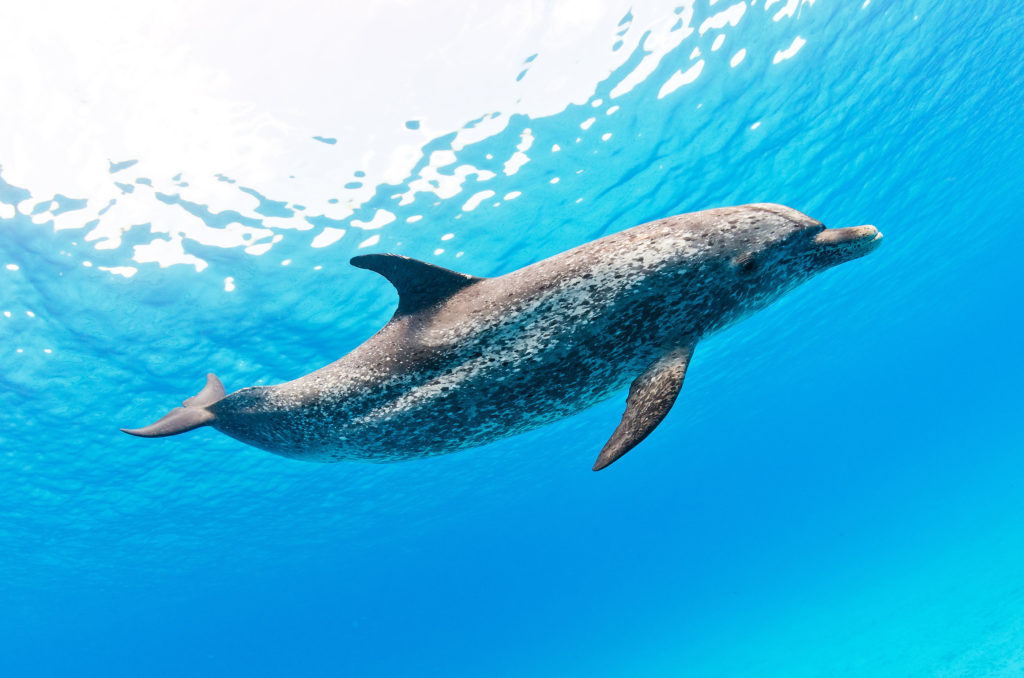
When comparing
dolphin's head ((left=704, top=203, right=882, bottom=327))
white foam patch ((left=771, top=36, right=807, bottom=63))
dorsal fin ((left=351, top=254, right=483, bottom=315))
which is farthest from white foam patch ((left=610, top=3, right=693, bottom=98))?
dorsal fin ((left=351, top=254, right=483, bottom=315))

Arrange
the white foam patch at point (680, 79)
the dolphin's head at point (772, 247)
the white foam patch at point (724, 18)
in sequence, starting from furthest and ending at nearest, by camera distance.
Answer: the white foam patch at point (680, 79) < the white foam patch at point (724, 18) < the dolphin's head at point (772, 247)

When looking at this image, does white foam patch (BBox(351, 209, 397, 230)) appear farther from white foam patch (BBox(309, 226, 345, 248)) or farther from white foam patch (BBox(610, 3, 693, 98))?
white foam patch (BBox(610, 3, 693, 98))

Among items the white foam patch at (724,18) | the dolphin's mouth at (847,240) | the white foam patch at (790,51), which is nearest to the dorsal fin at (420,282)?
the dolphin's mouth at (847,240)

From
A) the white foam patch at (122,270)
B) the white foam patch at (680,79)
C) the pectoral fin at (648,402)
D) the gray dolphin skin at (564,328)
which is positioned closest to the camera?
the pectoral fin at (648,402)

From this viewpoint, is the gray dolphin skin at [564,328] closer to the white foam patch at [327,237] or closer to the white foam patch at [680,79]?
the white foam patch at [327,237]

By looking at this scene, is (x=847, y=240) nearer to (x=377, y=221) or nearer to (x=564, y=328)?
(x=564, y=328)

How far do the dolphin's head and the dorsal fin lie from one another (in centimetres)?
184

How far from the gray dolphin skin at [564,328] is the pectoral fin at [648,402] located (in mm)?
10

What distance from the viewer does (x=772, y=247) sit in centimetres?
359

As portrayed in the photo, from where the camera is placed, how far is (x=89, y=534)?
3006 centimetres

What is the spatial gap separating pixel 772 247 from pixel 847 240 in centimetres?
55

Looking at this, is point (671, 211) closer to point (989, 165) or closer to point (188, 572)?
point (989, 165)

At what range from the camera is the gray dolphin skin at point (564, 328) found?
337 cm

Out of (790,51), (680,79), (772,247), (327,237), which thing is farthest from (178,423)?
(790,51)
